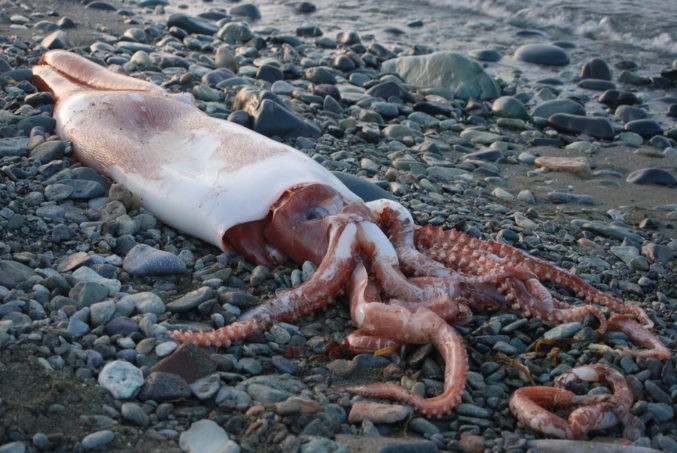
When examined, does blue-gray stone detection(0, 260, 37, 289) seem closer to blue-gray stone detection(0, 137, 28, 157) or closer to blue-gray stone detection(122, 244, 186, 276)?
blue-gray stone detection(122, 244, 186, 276)

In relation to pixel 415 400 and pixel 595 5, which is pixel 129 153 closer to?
pixel 415 400

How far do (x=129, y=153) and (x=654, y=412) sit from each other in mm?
3426

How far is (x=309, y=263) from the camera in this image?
165 inches

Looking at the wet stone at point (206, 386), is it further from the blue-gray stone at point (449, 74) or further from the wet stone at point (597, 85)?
the wet stone at point (597, 85)

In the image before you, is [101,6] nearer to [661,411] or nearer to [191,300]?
[191,300]

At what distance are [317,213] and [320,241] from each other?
191mm

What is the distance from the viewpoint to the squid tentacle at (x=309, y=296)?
3646mm

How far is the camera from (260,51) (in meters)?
9.59

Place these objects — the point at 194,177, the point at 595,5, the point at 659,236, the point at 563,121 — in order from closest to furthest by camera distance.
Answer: the point at 194,177 < the point at 659,236 < the point at 563,121 < the point at 595,5

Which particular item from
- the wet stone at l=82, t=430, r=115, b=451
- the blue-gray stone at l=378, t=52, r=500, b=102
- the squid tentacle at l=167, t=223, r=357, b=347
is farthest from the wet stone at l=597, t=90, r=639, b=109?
the wet stone at l=82, t=430, r=115, b=451

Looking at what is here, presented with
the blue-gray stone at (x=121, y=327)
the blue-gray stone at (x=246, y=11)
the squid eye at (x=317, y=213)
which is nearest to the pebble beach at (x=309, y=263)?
the blue-gray stone at (x=121, y=327)

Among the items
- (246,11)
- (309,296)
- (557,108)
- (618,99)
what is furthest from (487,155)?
(246,11)

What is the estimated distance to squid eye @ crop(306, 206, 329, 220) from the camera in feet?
14.1

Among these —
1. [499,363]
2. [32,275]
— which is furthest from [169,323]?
[499,363]
